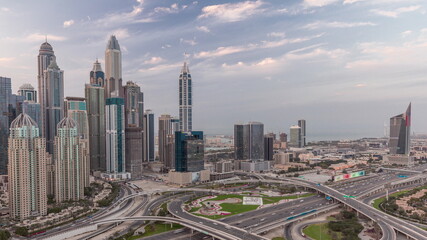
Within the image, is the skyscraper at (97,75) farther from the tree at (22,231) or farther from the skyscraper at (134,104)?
the tree at (22,231)

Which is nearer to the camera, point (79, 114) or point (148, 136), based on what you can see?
point (79, 114)


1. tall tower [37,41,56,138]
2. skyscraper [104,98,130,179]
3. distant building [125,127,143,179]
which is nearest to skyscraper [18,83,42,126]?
tall tower [37,41,56,138]

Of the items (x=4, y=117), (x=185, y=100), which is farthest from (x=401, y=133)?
(x=4, y=117)

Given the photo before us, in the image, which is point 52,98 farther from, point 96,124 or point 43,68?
point 96,124

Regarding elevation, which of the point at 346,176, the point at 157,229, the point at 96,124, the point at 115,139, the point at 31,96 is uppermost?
the point at 31,96

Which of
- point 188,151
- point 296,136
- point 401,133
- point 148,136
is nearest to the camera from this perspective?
point 188,151
